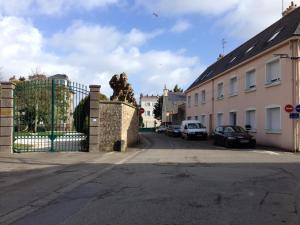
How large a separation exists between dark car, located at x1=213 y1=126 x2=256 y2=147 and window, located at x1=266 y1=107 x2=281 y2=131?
54.2 inches

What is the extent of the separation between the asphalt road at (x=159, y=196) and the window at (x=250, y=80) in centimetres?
1626

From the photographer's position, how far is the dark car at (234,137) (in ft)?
83.3

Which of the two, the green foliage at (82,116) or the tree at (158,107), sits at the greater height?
the tree at (158,107)

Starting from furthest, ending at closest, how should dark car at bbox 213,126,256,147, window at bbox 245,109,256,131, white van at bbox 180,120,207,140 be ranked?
1. white van at bbox 180,120,207,140
2. window at bbox 245,109,256,131
3. dark car at bbox 213,126,256,147

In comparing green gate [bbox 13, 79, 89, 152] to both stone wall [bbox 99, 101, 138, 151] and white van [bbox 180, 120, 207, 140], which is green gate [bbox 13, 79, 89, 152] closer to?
stone wall [bbox 99, 101, 138, 151]

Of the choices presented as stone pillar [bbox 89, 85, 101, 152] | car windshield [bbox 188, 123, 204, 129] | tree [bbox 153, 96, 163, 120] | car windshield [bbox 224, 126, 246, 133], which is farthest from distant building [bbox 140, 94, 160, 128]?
stone pillar [bbox 89, 85, 101, 152]

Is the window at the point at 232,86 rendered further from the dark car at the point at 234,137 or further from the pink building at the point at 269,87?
the dark car at the point at 234,137

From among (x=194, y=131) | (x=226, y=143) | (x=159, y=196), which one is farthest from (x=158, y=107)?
(x=159, y=196)

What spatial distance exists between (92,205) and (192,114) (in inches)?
1748

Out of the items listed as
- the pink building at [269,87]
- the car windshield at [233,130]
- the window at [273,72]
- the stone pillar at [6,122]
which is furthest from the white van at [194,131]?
the stone pillar at [6,122]

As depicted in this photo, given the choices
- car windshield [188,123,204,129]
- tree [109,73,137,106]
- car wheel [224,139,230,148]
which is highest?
tree [109,73,137,106]

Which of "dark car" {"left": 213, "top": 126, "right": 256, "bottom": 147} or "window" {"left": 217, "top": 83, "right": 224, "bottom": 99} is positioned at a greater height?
"window" {"left": 217, "top": 83, "right": 224, "bottom": 99}

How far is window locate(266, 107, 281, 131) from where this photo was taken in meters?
25.2

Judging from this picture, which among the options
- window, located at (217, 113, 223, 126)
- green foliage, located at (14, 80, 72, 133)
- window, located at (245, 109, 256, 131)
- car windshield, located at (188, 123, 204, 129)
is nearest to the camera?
green foliage, located at (14, 80, 72, 133)
